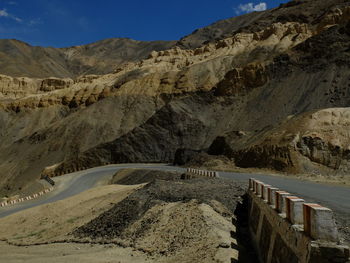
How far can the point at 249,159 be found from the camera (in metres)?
34.1

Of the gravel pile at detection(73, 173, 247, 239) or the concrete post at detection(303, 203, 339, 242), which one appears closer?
the concrete post at detection(303, 203, 339, 242)

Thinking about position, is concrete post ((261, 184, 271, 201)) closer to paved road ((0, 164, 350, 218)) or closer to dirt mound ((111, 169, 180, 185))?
paved road ((0, 164, 350, 218))

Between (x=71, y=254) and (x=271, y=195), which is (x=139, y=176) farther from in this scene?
(x=271, y=195)

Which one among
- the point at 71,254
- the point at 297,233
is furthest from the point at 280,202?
the point at 71,254

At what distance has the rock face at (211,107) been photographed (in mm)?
38938

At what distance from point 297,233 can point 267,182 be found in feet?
46.4

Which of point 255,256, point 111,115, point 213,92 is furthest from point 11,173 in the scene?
point 255,256

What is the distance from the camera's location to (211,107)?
203ft

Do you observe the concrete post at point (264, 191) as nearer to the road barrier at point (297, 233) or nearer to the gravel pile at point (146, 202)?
the road barrier at point (297, 233)

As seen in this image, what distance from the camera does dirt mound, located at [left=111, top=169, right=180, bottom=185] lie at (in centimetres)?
3334

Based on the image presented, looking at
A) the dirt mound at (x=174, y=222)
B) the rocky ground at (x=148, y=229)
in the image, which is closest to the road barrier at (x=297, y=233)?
the rocky ground at (x=148, y=229)

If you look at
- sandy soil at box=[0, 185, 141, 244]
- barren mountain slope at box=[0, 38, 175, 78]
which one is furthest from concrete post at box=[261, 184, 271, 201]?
barren mountain slope at box=[0, 38, 175, 78]

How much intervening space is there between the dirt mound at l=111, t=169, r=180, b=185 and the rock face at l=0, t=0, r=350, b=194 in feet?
23.0

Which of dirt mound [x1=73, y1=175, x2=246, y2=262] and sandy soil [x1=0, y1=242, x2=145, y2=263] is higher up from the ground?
dirt mound [x1=73, y1=175, x2=246, y2=262]
